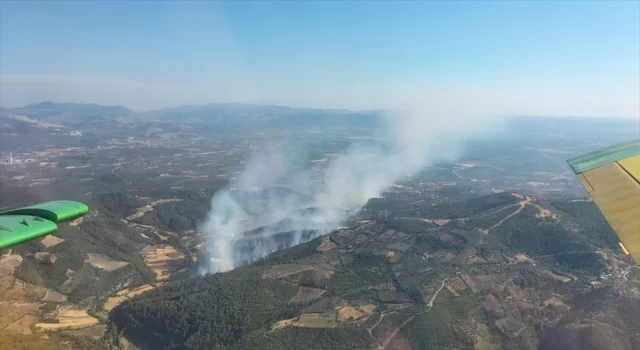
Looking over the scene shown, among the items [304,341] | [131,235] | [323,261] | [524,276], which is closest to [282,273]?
[323,261]

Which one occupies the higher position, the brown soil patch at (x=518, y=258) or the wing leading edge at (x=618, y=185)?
the wing leading edge at (x=618, y=185)

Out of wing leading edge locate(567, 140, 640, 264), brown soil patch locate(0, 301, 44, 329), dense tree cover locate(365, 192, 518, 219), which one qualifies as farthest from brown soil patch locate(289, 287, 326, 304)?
wing leading edge locate(567, 140, 640, 264)

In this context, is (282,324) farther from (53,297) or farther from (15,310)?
(53,297)

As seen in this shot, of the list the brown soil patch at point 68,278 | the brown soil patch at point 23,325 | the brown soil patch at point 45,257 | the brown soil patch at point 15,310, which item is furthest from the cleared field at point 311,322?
the brown soil patch at point 45,257

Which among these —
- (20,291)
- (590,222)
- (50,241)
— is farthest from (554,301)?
(50,241)

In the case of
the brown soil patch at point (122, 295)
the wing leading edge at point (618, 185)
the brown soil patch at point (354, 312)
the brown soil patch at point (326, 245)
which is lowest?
the brown soil patch at point (122, 295)

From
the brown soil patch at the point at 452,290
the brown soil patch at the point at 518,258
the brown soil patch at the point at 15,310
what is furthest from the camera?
the brown soil patch at the point at 518,258

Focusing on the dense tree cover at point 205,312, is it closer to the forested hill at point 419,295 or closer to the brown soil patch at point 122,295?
the forested hill at point 419,295
